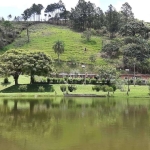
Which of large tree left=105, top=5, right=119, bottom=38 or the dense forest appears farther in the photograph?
large tree left=105, top=5, right=119, bottom=38

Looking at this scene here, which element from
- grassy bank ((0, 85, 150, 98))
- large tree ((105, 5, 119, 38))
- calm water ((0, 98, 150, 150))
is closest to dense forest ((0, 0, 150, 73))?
large tree ((105, 5, 119, 38))

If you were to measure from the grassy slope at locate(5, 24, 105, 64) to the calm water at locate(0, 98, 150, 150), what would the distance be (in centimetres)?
7650

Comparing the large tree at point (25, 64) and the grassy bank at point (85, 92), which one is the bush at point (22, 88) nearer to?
the grassy bank at point (85, 92)

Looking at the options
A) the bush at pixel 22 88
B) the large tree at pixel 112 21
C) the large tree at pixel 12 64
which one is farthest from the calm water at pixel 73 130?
the large tree at pixel 112 21

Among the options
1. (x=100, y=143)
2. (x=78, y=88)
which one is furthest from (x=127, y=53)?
(x=100, y=143)

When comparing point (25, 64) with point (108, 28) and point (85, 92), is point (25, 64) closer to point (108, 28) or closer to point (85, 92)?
point (85, 92)

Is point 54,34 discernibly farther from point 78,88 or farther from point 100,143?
point 100,143

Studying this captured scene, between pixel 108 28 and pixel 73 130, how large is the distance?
12160 centimetres

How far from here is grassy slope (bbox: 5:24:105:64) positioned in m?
122

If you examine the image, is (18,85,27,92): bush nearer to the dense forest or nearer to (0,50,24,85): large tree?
(0,50,24,85): large tree

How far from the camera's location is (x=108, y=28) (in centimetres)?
14812

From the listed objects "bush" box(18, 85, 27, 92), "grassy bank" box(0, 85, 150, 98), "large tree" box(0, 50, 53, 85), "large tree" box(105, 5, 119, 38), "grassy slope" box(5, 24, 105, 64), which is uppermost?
"large tree" box(105, 5, 119, 38)

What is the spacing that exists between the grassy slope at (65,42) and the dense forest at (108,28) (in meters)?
3.41

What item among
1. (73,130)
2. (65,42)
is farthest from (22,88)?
(65,42)
